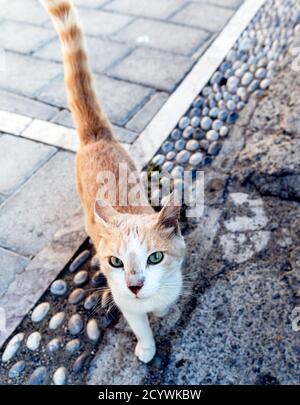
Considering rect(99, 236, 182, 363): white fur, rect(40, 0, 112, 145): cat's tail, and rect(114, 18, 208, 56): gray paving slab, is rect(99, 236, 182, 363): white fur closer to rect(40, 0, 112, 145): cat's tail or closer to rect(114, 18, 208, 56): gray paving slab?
rect(40, 0, 112, 145): cat's tail

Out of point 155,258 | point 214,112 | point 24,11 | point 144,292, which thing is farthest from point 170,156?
point 24,11

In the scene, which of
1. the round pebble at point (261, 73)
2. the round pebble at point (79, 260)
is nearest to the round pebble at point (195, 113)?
the round pebble at point (261, 73)

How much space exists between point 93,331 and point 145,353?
29 centimetres

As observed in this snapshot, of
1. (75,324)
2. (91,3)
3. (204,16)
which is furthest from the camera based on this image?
(91,3)

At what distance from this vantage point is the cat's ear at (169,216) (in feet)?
5.18

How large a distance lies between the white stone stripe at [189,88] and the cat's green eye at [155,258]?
1228 mm

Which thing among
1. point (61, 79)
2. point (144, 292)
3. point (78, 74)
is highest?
point (78, 74)

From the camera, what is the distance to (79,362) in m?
1.93

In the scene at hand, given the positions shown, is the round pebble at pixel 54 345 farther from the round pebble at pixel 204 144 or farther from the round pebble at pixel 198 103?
the round pebble at pixel 198 103

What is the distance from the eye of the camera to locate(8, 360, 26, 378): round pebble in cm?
193

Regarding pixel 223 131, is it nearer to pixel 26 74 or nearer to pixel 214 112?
pixel 214 112

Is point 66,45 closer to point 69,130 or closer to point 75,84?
point 75,84

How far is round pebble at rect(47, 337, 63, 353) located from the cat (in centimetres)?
37
